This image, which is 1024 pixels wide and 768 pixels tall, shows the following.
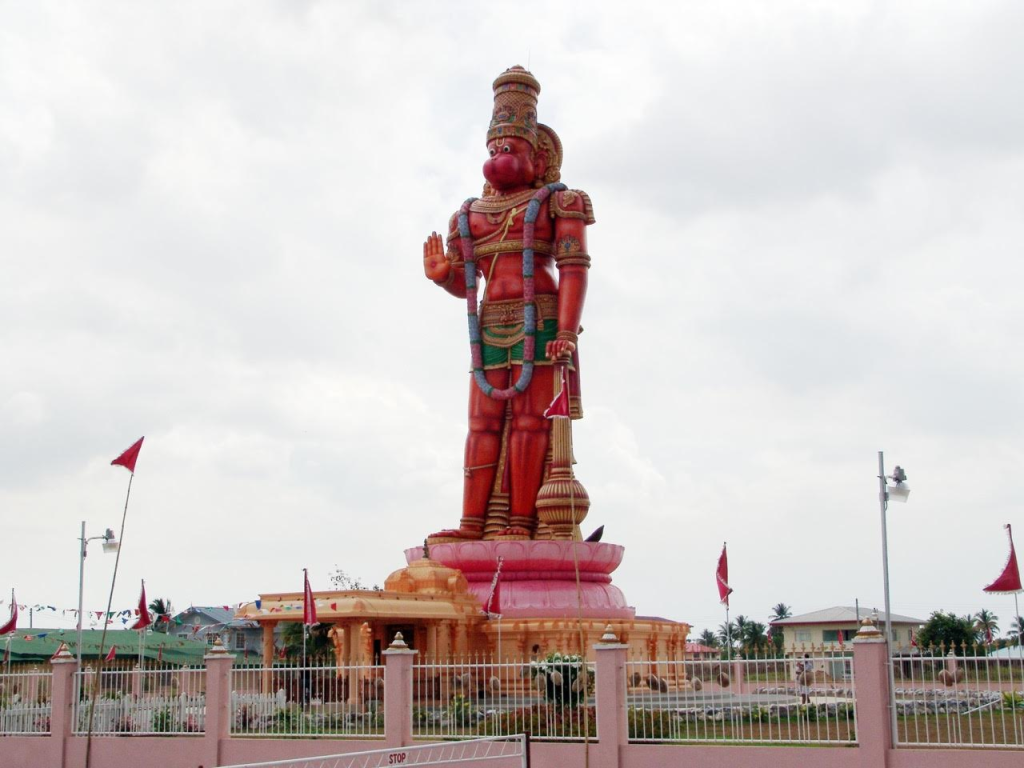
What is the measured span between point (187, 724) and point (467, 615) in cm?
654

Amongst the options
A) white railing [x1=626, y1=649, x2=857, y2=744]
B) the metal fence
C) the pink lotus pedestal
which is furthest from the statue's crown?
the metal fence

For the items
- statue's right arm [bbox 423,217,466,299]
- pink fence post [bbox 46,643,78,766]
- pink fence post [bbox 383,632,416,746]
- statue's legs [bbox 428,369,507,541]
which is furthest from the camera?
statue's right arm [bbox 423,217,466,299]

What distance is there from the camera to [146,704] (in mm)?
16203

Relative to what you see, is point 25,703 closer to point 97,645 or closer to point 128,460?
point 128,460

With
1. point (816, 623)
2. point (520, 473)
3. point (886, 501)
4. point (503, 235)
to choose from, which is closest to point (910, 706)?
point (886, 501)

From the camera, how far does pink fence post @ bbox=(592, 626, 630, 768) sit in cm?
1317

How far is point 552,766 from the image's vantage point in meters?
13.5

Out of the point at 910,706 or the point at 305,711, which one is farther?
the point at 910,706

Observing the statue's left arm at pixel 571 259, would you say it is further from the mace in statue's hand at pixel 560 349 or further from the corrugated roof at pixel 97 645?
the corrugated roof at pixel 97 645

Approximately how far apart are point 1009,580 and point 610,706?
4.98 metres

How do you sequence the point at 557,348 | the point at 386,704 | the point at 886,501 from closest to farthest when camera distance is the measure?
1. the point at 886,501
2. the point at 386,704
3. the point at 557,348

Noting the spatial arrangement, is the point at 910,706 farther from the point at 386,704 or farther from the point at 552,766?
the point at 386,704

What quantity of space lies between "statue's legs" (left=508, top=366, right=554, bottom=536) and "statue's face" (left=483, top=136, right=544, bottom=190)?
160 inches

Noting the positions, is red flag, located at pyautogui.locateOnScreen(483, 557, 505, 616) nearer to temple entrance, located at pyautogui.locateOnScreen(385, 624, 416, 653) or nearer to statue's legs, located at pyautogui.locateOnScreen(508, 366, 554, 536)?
temple entrance, located at pyautogui.locateOnScreen(385, 624, 416, 653)
